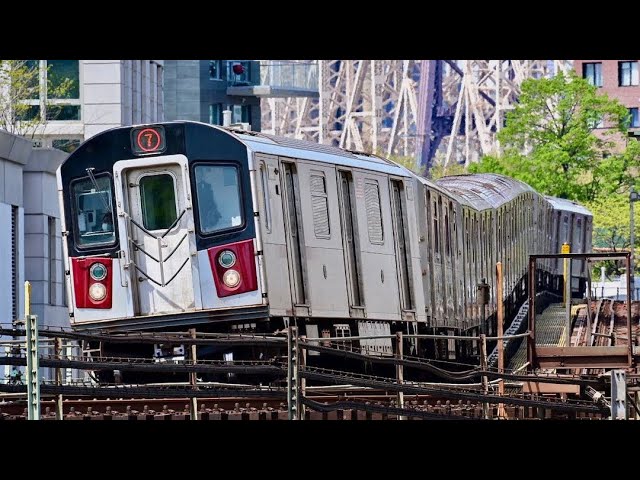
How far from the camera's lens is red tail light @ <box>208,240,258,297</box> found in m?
17.8

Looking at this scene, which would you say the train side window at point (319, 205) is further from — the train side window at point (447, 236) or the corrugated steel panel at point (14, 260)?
the corrugated steel panel at point (14, 260)

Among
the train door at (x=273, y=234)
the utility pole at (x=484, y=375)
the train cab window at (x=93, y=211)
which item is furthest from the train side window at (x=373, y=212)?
the train cab window at (x=93, y=211)

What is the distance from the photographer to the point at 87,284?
61.3 ft

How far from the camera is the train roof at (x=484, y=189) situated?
28.3m

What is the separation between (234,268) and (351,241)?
201 cm

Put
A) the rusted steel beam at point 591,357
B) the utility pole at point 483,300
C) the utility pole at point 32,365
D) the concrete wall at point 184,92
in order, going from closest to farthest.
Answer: the utility pole at point 32,365
the rusted steel beam at point 591,357
the utility pole at point 483,300
the concrete wall at point 184,92

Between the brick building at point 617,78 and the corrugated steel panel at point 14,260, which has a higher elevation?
the brick building at point 617,78

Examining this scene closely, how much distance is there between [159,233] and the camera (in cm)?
1839

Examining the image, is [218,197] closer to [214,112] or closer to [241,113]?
[214,112]

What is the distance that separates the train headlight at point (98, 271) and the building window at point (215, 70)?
50.8 m

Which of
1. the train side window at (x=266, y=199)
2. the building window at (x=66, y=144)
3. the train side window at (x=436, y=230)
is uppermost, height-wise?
the building window at (x=66, y=144)

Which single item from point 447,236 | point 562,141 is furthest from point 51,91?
point 447,236
